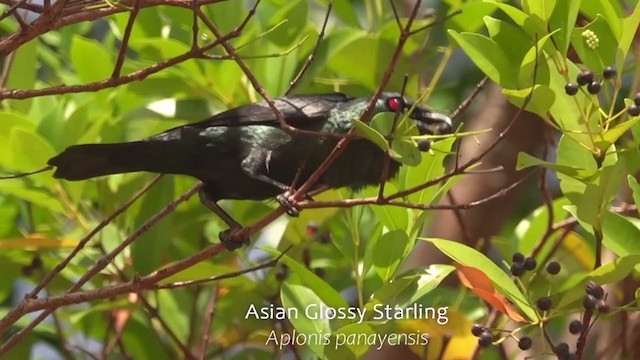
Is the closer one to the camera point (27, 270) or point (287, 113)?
point (287, 113)

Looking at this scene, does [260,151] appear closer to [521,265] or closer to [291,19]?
[291,19]

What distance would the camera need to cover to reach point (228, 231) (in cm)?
277

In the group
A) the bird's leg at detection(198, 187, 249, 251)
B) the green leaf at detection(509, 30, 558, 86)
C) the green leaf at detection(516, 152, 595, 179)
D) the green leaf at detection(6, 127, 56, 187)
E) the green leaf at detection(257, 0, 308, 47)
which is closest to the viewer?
the green leaf at detection(516, 152, 595, 179)

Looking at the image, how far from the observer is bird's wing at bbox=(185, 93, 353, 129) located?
2.86 metres

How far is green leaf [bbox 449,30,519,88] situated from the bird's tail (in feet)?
3.06

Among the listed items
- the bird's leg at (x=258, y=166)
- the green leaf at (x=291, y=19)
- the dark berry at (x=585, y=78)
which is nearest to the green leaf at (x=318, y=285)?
the bird's leg at (x=258, y=166)

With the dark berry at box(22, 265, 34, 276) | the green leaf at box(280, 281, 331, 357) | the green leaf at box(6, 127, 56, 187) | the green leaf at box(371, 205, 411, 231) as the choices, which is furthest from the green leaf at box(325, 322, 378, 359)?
the dark berry at box(22, 265, 34, 276)

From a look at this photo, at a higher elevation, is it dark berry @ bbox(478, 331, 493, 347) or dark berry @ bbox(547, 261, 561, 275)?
dark berry @ bbox(547, 261, 561, 275)

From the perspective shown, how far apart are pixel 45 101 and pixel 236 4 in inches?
25.7

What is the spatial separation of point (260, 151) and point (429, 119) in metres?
0.46

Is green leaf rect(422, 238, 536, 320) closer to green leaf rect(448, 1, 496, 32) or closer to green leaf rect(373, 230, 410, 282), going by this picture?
green leaf rect(373, 230, 410, 282)

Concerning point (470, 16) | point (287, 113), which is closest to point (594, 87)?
point (470, 16)

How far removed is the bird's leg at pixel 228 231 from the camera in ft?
8.48

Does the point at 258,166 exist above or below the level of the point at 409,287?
above
